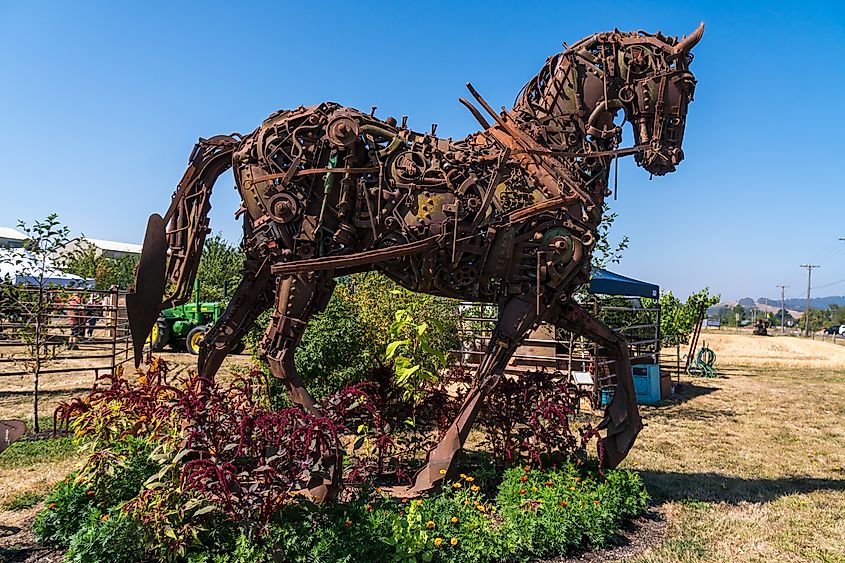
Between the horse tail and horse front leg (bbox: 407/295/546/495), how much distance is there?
88.2 inches

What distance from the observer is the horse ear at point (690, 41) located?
14.9ft

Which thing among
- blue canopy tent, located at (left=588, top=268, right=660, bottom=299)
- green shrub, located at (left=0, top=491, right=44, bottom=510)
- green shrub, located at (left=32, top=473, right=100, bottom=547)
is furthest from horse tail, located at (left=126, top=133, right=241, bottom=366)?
blue canopy tent, located at (left=588, top=268, right=660, bottom=299)

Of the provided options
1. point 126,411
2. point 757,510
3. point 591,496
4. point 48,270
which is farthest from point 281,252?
point 48,270

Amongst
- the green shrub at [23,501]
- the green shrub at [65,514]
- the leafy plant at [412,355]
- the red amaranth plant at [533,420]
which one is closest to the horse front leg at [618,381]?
the red amaranth plant at [533,420]

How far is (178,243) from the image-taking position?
449 cm

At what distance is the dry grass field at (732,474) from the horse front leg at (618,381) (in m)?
0.59

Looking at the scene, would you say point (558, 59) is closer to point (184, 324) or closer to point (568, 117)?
point (568, 117)

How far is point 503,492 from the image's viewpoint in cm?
453

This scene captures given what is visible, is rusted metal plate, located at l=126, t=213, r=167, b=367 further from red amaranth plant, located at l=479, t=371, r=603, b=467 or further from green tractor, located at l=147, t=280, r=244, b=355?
green tractor, located at l=147, t=280, r=244, b=355

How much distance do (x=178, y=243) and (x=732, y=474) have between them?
5602mm

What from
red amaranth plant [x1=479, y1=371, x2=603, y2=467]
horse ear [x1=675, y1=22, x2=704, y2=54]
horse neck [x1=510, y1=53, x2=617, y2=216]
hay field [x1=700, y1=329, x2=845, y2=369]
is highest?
horse ear [x1=675, y1=22, x2=704, y2=54]

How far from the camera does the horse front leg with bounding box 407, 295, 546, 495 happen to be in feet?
14.7

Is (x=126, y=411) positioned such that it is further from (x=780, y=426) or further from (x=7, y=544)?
(x=780, y=426)

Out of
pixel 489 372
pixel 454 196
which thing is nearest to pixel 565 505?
pixel 489 372
